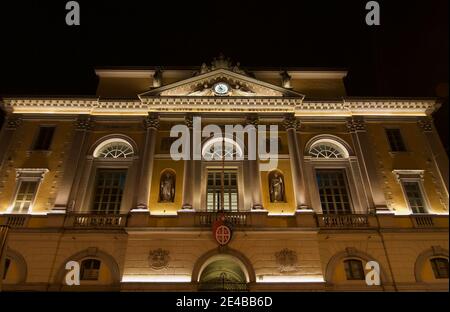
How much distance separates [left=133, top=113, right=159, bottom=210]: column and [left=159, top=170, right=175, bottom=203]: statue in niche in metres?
0.77

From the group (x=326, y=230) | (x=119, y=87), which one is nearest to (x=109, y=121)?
(x=119, y=87)

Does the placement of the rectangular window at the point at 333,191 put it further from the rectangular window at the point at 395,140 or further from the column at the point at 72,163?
the column at the point at 72,163

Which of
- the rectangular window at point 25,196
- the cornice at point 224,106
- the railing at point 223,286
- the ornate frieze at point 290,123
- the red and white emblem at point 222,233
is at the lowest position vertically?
the railing at point 223,286

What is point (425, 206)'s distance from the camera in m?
23.9

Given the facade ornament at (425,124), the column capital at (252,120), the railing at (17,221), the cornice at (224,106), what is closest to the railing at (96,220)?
the railing at (17,221)

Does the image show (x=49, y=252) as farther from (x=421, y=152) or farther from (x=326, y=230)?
(x=421, y=152)

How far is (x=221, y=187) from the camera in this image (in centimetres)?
2438

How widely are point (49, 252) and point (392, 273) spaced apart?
19184 millimetres

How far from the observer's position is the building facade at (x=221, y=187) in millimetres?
20828

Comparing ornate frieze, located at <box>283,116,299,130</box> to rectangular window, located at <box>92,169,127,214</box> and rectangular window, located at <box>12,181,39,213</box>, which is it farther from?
rectangular window, located at <box>12,181,39,213</box>

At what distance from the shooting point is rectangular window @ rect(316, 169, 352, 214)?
2417 centimetres

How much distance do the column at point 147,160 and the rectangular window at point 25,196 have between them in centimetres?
681

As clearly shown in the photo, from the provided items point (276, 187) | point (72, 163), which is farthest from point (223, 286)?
point (72, 163)

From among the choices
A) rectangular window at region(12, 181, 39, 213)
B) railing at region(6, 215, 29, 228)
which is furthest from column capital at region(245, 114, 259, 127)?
railing at region(6, 215, 29, 228)
